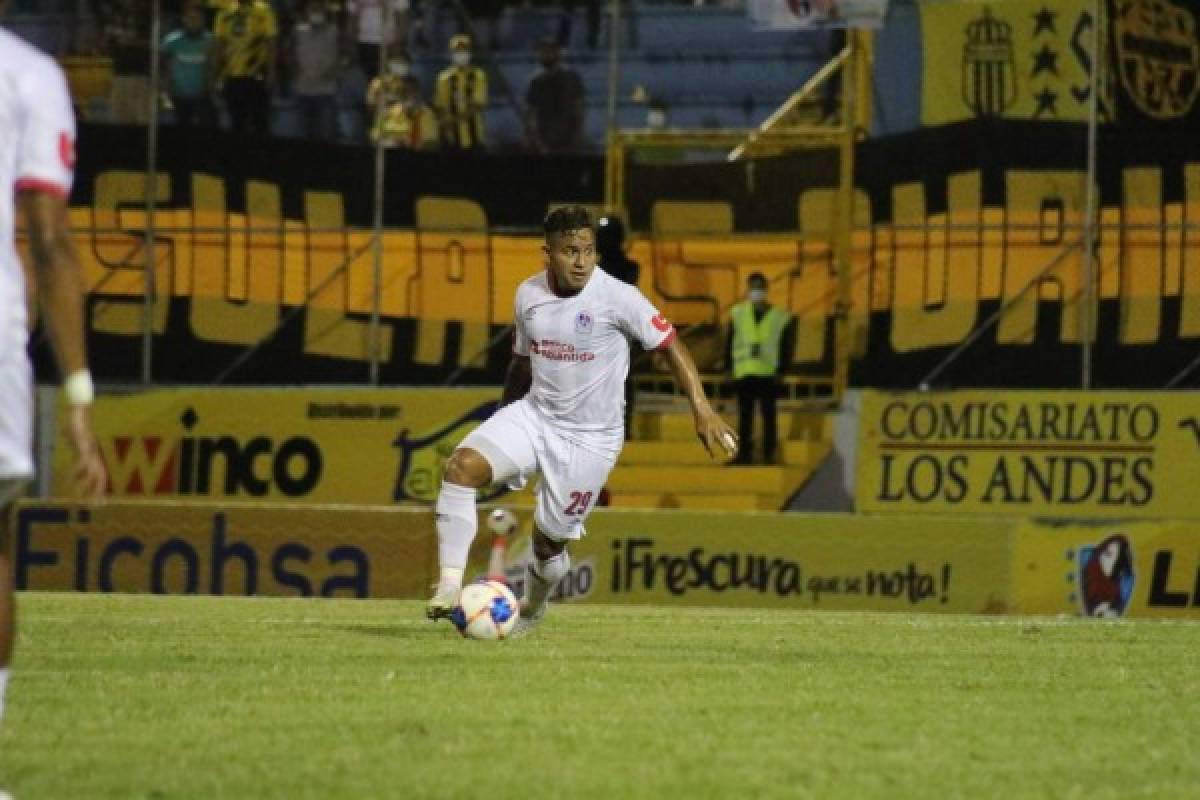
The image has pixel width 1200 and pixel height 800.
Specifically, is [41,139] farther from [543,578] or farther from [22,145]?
[543,578]

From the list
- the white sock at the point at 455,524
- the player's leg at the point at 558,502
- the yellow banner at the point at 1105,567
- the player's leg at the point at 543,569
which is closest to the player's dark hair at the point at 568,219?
the player's leg at the point at 558,502

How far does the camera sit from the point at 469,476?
12055mm

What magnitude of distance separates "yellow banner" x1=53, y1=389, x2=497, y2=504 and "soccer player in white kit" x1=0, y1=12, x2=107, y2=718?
713 inches

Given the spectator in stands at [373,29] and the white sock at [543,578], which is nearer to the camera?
the white sock at [543,578]

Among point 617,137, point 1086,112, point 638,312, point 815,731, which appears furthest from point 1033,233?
point 815,731

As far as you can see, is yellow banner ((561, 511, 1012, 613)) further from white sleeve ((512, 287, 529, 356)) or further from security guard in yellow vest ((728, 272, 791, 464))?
white sleeve ((512, 287, 529, 356))

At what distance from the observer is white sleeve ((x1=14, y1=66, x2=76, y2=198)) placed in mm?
6312

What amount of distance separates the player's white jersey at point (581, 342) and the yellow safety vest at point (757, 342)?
37.5 feet

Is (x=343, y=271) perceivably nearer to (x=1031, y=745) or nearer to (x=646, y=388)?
(x=646, y=388)

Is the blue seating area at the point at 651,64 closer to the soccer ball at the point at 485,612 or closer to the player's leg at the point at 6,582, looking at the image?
the soccer ball at the point at 485,612

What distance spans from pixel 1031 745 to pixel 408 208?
18493mm

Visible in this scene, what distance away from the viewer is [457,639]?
11.7m

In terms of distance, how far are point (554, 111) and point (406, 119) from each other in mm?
1443

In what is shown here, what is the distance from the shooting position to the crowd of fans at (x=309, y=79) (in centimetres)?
2580
